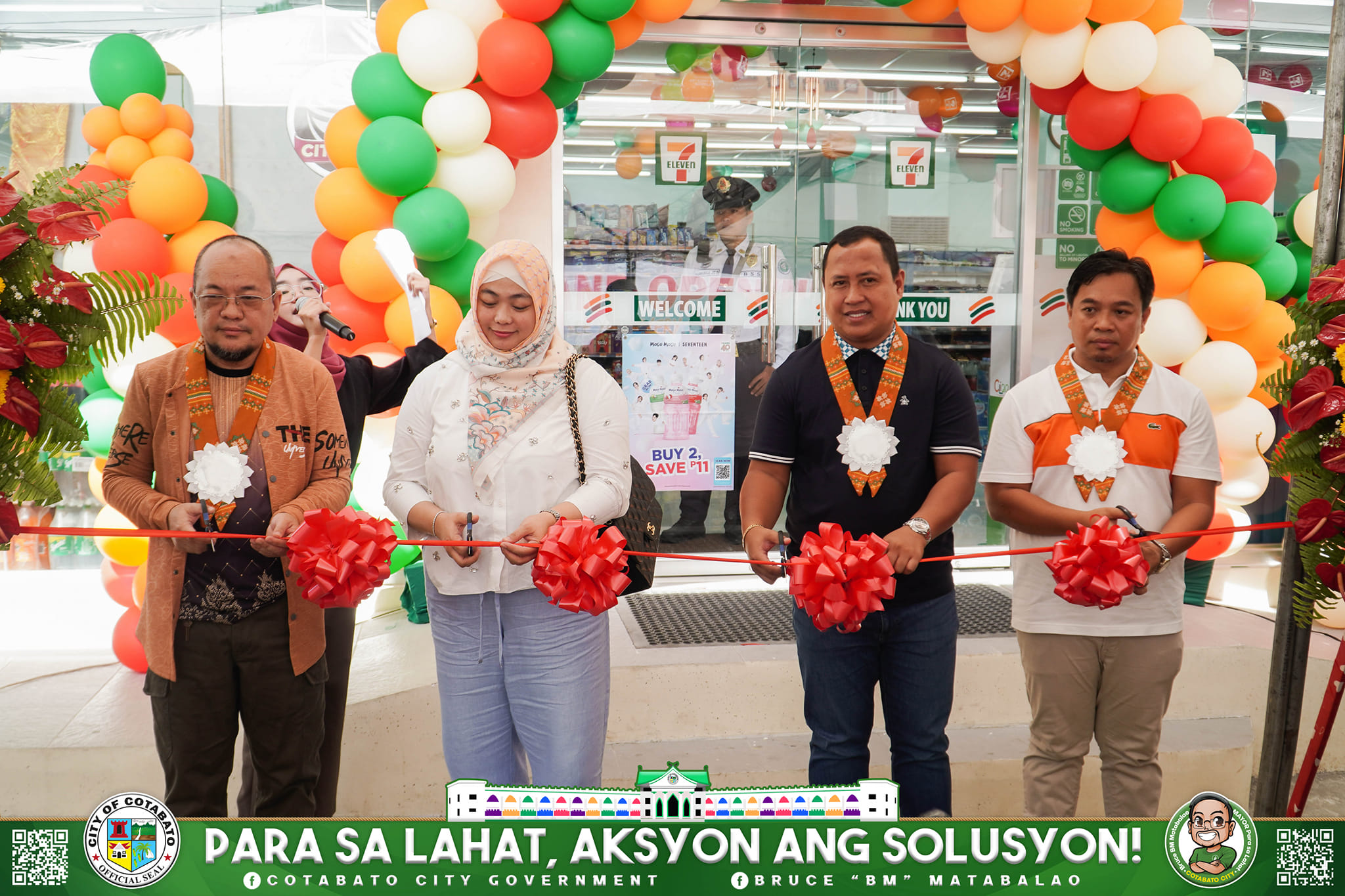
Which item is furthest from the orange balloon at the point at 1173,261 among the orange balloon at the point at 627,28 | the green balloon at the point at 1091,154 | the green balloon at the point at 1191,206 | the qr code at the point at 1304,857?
the qr code at the point at 1304,857

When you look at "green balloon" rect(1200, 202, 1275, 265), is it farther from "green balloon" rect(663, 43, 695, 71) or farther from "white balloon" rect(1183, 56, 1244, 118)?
"green balloon" rect(663, 43, 695, 71)

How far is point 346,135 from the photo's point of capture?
371 cm

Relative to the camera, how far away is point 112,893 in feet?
4.72

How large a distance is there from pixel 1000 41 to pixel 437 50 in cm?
229

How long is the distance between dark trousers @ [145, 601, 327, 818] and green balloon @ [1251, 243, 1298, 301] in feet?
13.5

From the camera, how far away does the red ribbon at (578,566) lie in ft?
5.98

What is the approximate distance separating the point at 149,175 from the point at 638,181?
2038 mm

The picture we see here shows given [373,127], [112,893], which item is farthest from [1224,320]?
[112,893]

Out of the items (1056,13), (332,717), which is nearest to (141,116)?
(332,717)

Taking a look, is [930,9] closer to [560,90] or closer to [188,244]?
[560,90]

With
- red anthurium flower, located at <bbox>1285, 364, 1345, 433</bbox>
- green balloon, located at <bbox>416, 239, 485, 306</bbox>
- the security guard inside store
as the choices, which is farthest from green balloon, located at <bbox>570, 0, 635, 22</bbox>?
red anthurium flower, located at <bbox>1285, 364, 1345, 433</bbox>

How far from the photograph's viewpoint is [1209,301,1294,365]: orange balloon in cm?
425

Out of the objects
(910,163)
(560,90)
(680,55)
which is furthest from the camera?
(910,163)

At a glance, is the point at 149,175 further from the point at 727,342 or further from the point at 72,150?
the point at 727,342
